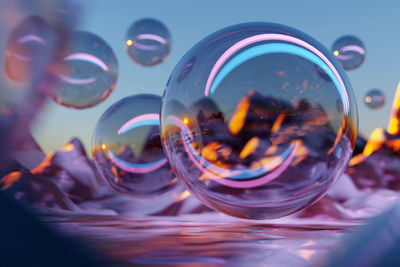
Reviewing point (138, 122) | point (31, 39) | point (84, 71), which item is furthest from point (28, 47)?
point (138, 122)

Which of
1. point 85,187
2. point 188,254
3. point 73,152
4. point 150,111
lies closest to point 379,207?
point 150,111

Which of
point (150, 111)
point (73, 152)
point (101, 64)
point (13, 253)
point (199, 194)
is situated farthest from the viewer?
point (73, 152)

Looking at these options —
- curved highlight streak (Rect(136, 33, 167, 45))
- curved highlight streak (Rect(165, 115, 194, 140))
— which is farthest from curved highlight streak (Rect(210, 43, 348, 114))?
curved highlight streak (Rect(136, 33, 167, 45))

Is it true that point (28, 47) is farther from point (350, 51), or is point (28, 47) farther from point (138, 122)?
point (350, 51)

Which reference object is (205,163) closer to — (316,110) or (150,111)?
(316,110)

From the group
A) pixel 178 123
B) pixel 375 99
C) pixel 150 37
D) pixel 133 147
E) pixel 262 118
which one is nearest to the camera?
pixel 262 118

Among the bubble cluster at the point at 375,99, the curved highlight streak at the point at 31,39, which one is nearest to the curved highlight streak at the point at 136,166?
the curved highlight streak at the point at 31,39

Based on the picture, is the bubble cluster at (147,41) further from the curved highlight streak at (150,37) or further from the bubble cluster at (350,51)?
the bubble cluster at (350,51)
